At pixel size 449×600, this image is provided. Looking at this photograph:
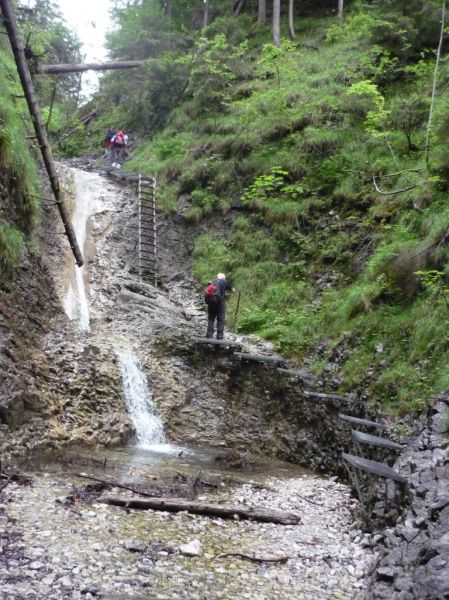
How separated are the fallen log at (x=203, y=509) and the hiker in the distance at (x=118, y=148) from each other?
61.3ft

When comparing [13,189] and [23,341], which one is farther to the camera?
[13,189]

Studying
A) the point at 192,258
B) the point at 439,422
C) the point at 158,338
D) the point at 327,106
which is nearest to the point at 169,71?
the point at 327,106

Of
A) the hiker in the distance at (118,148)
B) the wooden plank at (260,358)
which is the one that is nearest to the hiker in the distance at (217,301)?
the wooden plank at (260,358)

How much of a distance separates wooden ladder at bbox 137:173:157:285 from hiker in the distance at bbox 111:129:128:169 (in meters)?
4.26

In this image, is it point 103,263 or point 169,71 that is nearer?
point 103,263

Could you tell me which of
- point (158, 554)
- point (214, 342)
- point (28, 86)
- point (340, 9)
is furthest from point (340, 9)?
point (158, 554)

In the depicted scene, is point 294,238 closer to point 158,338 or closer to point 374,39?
point 158,338

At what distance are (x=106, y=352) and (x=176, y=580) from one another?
22.9 ft

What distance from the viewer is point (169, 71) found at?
76.8ft

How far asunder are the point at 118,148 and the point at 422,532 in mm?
22007

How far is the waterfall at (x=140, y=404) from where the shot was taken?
10602 millimetres

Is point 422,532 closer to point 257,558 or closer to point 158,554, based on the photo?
point 257,558

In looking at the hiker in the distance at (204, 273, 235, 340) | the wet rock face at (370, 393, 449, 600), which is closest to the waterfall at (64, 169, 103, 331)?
the hiker in the distance at (204, 273, 235, 340)

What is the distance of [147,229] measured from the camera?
17.7 meters
